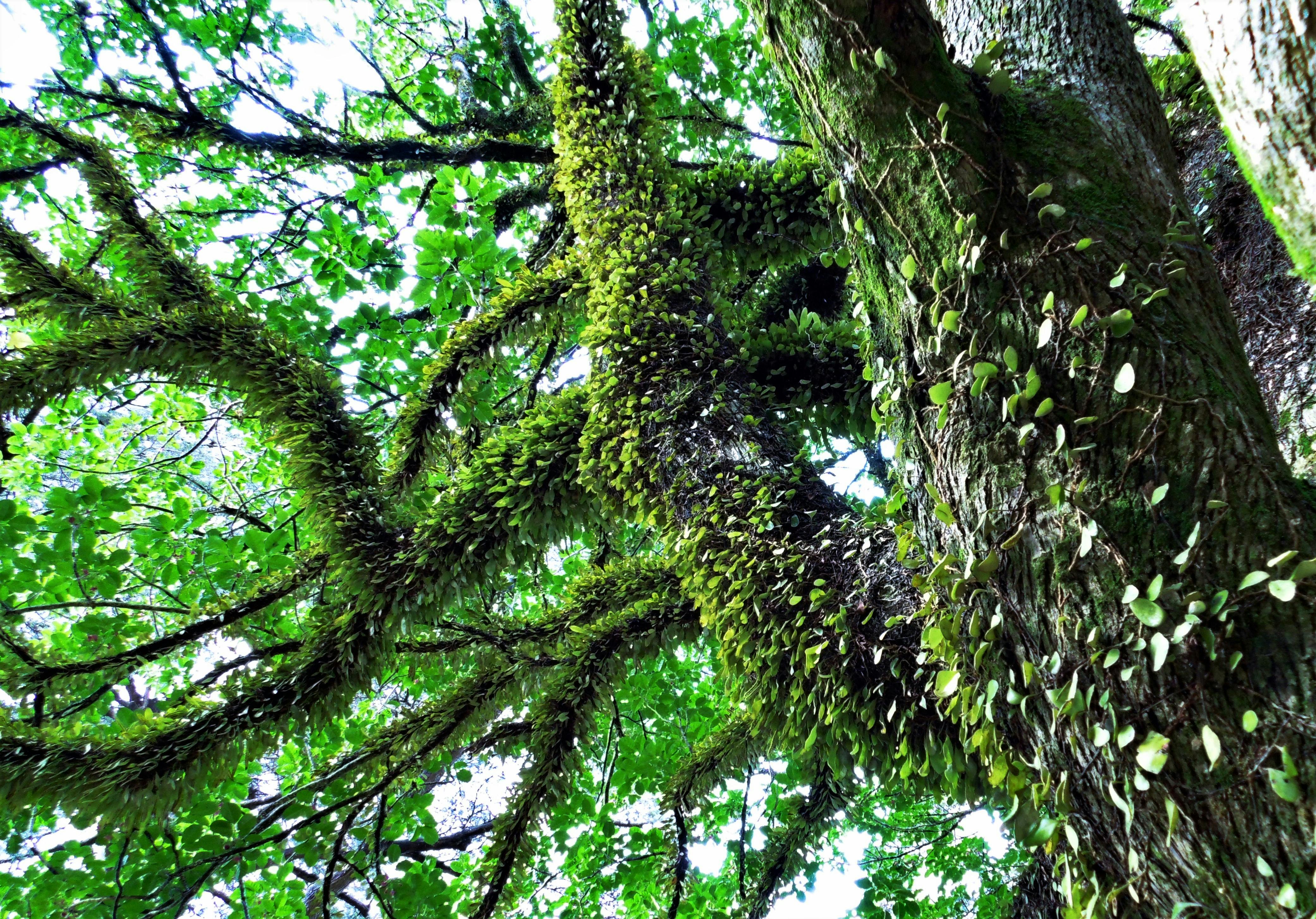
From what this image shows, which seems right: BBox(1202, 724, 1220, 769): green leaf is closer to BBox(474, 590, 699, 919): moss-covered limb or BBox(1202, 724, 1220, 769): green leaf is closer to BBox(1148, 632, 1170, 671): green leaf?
BBox(1148, 632, 1170, 671): green leaf

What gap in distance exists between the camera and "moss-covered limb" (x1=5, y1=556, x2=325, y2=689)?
305cm

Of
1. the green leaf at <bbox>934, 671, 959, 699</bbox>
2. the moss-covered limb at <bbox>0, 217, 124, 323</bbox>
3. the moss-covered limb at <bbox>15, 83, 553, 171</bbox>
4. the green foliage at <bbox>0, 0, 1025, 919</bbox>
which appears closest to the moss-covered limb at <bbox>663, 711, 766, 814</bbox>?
the green foliage at <bbox>0, 0, 1025, 919</bbox>

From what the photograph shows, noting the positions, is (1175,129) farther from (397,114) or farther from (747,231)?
(397,114)

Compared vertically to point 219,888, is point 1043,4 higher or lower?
higher

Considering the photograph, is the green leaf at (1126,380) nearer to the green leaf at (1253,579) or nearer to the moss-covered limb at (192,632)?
the green leaf at (1253,579)

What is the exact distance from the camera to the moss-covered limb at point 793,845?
15.1 ft

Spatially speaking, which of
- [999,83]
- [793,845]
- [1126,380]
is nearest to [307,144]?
[999,83]

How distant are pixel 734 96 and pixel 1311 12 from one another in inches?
268

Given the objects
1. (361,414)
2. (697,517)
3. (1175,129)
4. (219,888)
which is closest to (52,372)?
(361,414)

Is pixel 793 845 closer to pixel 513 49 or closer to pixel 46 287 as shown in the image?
pixel 46 287

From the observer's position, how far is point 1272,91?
903 millimetres

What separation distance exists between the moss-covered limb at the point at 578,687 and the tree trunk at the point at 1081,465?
2.02 metres

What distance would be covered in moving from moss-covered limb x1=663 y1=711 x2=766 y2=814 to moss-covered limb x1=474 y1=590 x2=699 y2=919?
3.22ft

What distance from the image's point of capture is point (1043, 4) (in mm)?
2309
